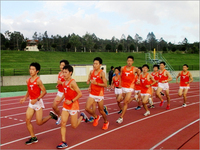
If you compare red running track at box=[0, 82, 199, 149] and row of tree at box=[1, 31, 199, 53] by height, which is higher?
row of tree at box=[1, 31, 199, 53]

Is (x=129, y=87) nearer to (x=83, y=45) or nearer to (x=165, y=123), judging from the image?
(x=165, y=123)

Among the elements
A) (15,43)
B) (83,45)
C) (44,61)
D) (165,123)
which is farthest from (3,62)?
(165,123)

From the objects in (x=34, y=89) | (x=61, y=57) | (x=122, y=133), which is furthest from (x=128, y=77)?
(x=61, y=57)

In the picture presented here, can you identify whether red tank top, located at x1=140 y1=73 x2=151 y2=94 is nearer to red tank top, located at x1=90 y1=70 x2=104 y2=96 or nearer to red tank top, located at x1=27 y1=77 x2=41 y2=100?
red tank top, located at x1=90 y1=70 x2=104 y2=96

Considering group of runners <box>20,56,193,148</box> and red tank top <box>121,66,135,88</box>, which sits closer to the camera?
group of runners <box>20,56,193,148</box>

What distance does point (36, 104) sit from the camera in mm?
6098

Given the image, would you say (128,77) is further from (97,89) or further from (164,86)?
(164,86)

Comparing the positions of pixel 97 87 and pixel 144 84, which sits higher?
pixel 97 87

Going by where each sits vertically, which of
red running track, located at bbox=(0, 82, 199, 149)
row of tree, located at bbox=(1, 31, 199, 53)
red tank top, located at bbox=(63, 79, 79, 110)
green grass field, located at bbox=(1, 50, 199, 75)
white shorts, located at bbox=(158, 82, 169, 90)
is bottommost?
red running track, located at bbox=(0, 82, 199, 149)

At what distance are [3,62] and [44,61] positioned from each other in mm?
8626

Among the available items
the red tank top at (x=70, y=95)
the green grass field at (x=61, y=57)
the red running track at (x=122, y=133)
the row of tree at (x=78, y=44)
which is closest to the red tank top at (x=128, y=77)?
the red running track at (x=122, y=133)

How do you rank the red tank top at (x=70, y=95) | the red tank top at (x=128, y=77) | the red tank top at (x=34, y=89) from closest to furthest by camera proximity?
the red tank top at (x=70, y=95)
the red tank top at (x=34, y=89)
the red tank top at (x=128, y=77)

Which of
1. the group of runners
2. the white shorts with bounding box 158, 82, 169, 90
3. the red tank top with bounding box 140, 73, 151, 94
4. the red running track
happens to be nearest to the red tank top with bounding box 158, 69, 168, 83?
the white shorts with bounding box 158, 82, 169, 90

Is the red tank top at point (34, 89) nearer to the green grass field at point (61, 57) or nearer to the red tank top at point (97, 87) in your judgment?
the red tank top at point (97, 87)
